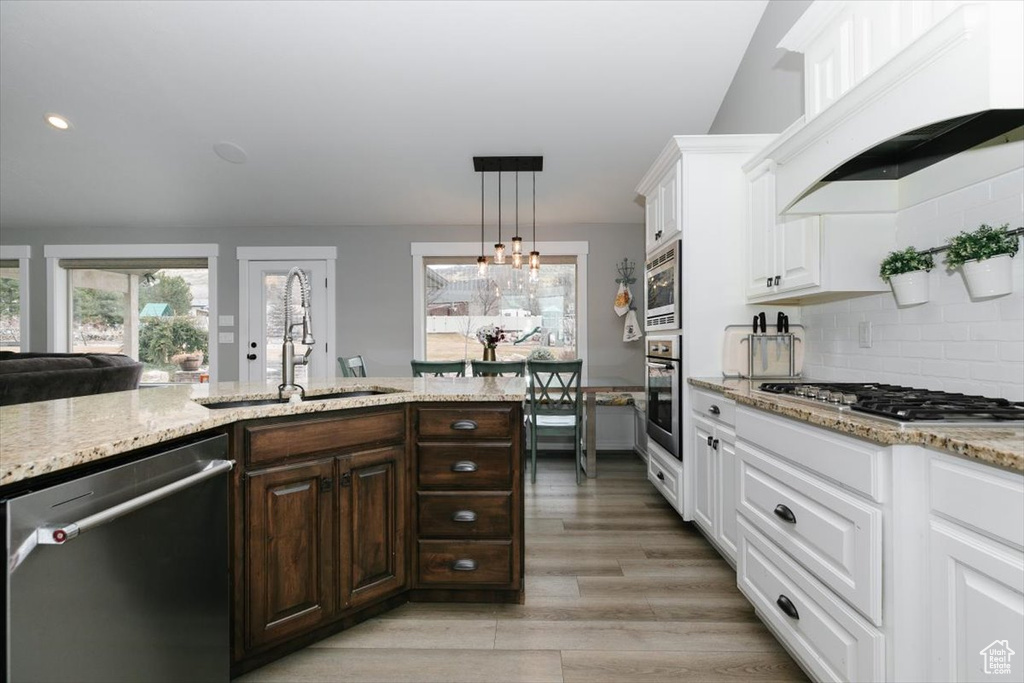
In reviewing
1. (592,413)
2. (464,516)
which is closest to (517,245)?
(592,413)

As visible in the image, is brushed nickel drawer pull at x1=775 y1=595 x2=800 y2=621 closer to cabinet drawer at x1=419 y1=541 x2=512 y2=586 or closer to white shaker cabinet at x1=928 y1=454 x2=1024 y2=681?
white shaker cabinet at x1=928 y1=454 x2=1024 y2=681

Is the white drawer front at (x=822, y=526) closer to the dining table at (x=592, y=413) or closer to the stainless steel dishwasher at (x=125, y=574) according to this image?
the stainless steel dishwasher at (x=125, y=574)

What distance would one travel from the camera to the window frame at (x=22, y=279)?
5.30m

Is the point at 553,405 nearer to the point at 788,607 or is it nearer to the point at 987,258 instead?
the point at 788,607

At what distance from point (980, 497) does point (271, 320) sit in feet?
18.1

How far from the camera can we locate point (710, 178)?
114 inches

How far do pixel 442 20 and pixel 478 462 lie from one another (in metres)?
2.67

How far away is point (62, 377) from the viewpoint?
304 cm

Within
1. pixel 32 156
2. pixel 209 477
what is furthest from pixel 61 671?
pixel 32 156

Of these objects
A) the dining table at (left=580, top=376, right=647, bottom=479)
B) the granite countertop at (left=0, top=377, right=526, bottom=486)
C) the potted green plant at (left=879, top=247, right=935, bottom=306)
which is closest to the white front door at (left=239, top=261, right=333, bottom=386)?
the dining table at (left=580, top=376, right=647, bottom=479)

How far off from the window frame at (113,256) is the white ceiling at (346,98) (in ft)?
1.50

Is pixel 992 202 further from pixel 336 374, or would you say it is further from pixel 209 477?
pixel 336 374

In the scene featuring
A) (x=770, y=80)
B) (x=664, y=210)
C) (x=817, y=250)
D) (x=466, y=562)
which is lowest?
(x=466, y=562)

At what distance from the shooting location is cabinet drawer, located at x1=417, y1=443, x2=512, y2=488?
6.89 ft
